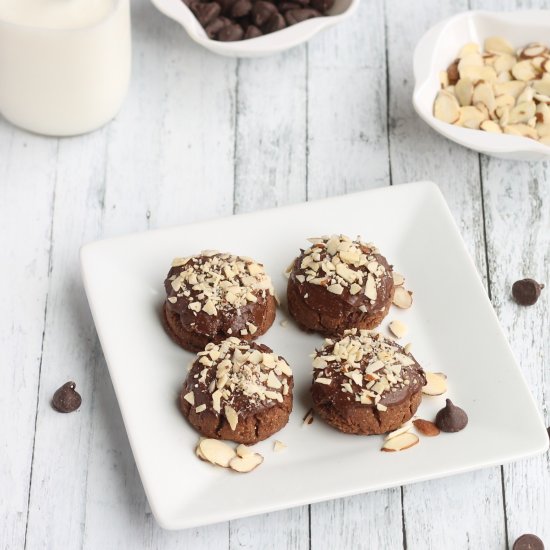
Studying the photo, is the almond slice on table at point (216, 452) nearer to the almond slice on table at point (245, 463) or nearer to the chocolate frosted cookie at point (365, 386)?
the almond slice on table at point (245, 463)

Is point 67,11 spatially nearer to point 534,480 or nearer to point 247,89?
point 247,89

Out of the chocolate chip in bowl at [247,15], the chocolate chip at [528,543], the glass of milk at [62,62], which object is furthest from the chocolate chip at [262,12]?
the chocolate chip at [528,543]

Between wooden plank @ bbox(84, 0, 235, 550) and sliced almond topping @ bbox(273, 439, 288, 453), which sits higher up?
wooden plank @ bbox(84, 0, 235, 550)

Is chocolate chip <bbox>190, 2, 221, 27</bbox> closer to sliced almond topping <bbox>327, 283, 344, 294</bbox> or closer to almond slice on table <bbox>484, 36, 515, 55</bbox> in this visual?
almond slice on table <bbox>484, 36, 515, 55</bbox>

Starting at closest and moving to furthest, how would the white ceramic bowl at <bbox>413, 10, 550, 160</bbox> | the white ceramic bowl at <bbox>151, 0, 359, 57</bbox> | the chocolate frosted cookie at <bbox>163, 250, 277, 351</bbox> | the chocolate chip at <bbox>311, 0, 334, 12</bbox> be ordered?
1. the chocolate frosted cookie at <bbox>163, 250, 277, 351</bbox>
2. the white ceramic bowl at <bbox>413, 10, 550, 160</bbox>
3. the white ceramic bowl at <bbox>151, 0, 359, 57</bbox>
4. the chocolate chip at <bbox>311, 0, 334, 12</bbox>

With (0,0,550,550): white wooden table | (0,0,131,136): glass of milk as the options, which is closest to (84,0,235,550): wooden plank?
(0,0,550,550): white wooden table

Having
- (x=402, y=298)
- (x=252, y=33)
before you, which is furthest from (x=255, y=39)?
(x=402, y=298)

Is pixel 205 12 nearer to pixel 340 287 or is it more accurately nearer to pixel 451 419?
pixel 340 287
